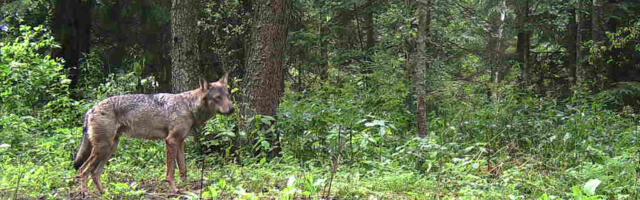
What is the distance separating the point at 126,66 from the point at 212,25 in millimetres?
2977

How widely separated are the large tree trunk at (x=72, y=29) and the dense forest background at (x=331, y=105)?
0.14 feet

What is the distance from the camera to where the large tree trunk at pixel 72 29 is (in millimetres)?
15812

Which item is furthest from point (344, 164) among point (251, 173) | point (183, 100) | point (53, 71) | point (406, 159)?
point (53, 71)

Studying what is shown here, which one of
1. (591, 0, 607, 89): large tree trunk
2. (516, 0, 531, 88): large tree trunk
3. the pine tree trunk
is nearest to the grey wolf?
the pine tree trunk

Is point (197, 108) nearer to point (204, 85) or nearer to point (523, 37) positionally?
point (204, 85)

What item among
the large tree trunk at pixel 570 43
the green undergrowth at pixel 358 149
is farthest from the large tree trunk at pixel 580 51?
the green undergrowth at pixel 358 149

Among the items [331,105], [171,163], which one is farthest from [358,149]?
[331,105]

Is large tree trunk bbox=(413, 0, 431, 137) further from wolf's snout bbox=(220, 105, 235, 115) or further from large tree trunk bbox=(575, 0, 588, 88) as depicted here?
large tree trunk bbox=(575, 0, 588, 88)

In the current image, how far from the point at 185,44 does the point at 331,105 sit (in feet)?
9.66

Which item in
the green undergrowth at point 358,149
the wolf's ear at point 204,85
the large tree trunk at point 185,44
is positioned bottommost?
the green undergrowth at point 358,149

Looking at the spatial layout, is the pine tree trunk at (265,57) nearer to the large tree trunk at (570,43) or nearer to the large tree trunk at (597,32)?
the large tree trunk at (597,32)

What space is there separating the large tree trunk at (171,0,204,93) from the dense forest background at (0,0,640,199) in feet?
0.07

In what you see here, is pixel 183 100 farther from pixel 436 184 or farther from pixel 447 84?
pixel 447 84

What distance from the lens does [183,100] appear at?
23.8 ft
